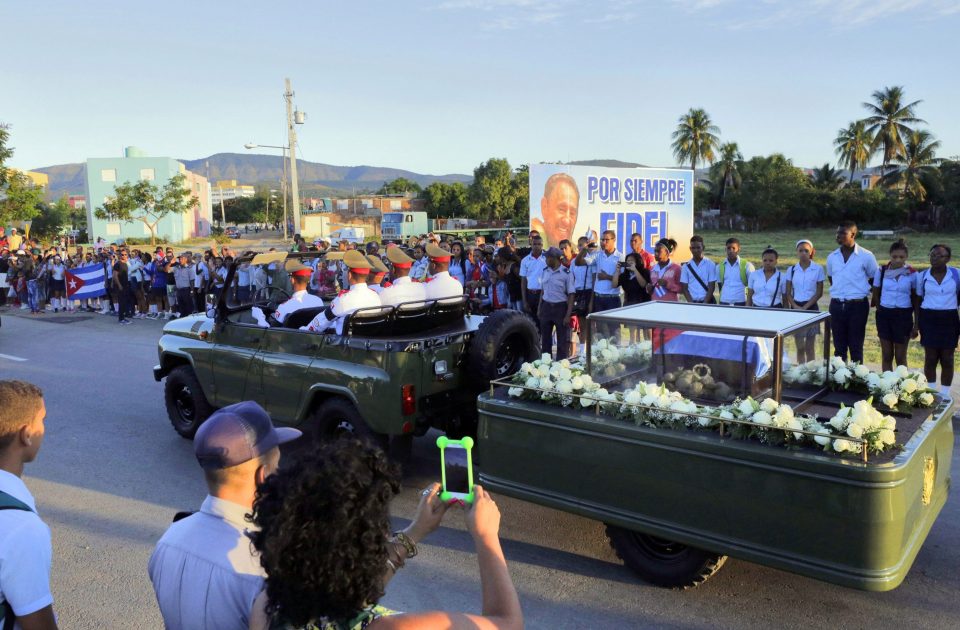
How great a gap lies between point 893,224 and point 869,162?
50.0 ft

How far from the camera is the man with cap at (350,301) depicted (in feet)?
21.6

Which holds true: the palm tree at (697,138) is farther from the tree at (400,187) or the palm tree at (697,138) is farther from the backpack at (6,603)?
the backpack at (6,603)

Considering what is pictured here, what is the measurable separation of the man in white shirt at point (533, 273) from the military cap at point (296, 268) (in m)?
5.30

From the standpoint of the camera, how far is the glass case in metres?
4.58

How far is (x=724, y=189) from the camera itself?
6769 cm

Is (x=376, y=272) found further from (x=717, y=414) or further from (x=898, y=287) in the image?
(x=898, y=287)

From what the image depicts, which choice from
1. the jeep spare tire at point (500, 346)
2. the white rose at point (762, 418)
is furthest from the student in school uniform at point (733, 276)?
the white rose at point (762, 418)

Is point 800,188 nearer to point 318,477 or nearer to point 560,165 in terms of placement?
point 560,165

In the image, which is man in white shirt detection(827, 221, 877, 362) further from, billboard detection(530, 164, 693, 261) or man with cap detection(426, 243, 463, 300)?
billboard detection(530, 164, 693, 261)

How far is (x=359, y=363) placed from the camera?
6.14 m

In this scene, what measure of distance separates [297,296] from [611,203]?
9.87m

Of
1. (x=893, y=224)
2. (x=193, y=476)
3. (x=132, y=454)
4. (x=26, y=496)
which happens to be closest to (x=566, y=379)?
(x=26, y=496)

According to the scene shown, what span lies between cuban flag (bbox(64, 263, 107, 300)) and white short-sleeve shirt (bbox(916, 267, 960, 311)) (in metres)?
18.5

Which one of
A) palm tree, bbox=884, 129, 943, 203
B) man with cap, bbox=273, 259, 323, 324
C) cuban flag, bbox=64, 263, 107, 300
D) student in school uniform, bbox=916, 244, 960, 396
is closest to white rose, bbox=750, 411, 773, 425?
man with cap, bbox=273, 259, 323, 324
